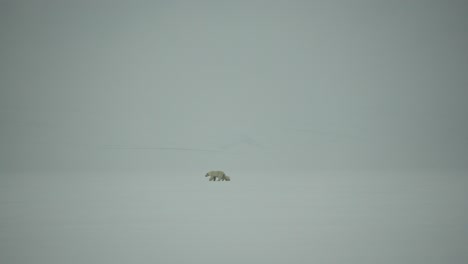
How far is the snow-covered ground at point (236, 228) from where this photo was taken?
4.68 meters

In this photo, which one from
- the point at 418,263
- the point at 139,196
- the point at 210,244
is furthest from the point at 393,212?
the point at 139,196

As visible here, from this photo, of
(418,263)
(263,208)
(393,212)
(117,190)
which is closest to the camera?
(418,263)

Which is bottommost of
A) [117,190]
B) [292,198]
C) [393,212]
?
[393,212]

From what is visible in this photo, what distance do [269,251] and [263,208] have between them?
3.05 meters

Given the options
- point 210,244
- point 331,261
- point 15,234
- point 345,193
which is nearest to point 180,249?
point 210,244

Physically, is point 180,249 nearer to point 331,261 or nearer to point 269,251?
point 269,251

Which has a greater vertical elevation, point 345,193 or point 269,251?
point 345,193

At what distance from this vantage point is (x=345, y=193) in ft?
34.0

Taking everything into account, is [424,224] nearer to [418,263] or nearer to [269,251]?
[418,263]

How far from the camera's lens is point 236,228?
6047mm

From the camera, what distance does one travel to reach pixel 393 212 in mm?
→ 7340

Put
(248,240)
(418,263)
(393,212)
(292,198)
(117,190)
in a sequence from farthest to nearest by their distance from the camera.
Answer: (117,190) → (292,198) → (393,212) → (248,240) → (418,263)

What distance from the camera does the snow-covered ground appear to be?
4684mm

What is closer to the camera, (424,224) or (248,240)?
(248,240)
